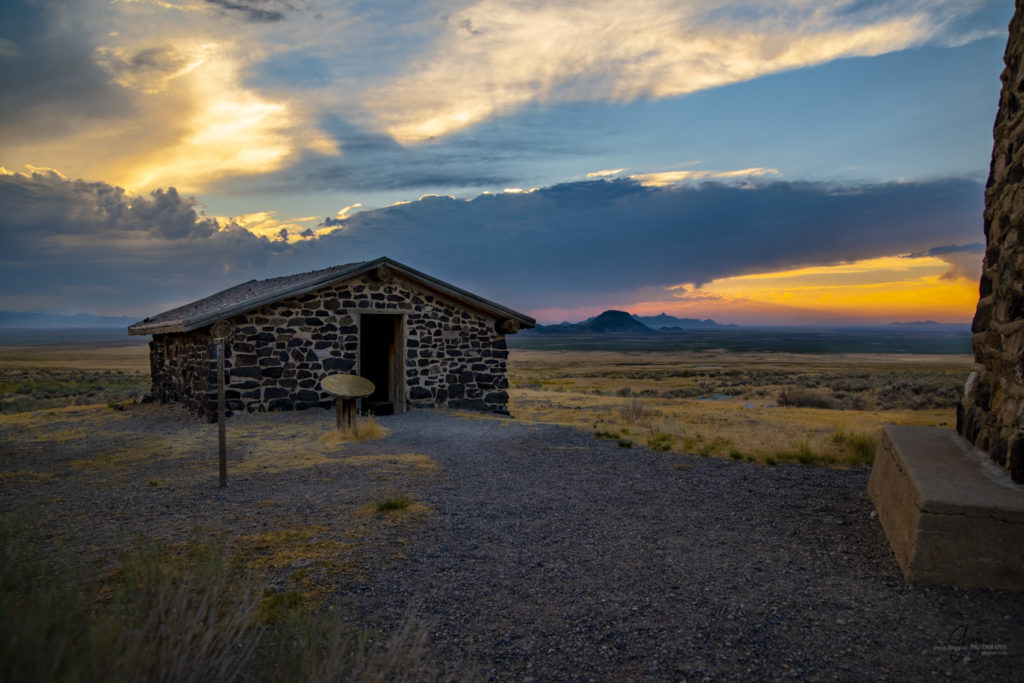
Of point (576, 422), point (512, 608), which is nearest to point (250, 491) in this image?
point (512, 608)

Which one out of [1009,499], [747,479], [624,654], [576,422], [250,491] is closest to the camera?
[624,654]

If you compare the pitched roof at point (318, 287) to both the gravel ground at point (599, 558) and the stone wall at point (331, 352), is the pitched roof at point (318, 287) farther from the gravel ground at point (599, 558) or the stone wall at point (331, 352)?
the gravel ground at point (599, 558)

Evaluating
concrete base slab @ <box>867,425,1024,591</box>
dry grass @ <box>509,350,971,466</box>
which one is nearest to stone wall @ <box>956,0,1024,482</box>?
concrete base slab @ <box>867,425,1024,591</box>

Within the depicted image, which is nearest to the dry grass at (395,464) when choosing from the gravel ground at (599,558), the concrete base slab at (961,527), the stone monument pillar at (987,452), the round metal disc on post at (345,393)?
the gravel ground at (599,558)

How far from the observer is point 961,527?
411cm

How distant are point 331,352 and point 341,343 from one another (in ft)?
0.94

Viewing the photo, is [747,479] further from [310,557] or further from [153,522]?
[153,522]

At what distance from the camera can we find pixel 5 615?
193 cm

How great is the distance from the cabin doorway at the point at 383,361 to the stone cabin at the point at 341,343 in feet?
0.15

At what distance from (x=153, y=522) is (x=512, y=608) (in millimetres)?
3729

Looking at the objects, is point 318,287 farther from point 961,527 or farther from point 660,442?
point 961,527

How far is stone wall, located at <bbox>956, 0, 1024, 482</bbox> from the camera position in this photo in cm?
480

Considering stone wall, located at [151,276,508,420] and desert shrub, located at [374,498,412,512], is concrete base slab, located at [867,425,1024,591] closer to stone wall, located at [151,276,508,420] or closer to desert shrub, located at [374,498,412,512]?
desert shrub, located at [374,498,412,512]

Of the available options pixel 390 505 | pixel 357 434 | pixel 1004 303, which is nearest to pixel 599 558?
pixel 390 505
